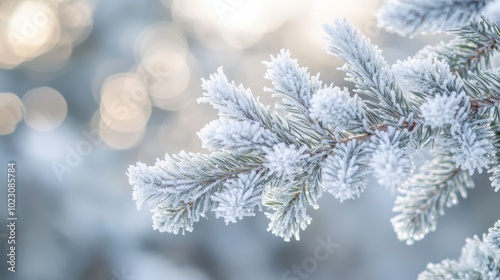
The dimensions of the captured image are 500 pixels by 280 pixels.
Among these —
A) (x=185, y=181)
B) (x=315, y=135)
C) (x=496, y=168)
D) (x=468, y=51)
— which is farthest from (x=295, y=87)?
(x=468, y=51)

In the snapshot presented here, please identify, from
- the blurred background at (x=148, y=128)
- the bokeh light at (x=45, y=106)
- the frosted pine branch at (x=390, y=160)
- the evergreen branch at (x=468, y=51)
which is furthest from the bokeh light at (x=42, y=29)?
the frosted pine branch at (x=390, y=160)

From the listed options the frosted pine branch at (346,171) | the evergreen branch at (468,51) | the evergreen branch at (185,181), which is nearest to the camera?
the frosted pine branch at (346,171)

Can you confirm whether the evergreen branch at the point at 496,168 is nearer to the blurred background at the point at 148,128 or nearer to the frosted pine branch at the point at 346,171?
Answer: the frosted pine branch at the point at 346,171

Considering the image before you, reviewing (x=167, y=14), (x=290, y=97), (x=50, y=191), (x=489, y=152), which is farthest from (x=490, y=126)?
(x=167, y=14)

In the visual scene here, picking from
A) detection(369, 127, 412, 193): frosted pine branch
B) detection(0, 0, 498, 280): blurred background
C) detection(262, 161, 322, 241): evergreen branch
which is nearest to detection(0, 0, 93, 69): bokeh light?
detection(0, 0, 498, 280): blurred background

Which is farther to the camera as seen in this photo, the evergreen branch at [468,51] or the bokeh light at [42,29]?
the bokeh light at [42,29]

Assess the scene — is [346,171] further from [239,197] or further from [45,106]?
[45,106]
